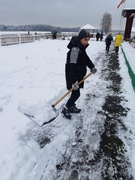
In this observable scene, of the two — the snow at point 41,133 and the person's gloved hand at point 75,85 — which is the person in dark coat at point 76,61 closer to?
the person's gloved hand at point 75,85

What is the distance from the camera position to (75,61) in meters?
3.17

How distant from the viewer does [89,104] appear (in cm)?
439

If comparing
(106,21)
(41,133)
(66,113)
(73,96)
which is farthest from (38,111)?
(106,21)

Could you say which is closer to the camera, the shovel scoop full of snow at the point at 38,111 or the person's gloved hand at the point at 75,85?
the shovel scoop full of snow at the point at 38,111

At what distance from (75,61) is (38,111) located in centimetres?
118

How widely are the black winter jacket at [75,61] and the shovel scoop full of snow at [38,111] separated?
0.77m

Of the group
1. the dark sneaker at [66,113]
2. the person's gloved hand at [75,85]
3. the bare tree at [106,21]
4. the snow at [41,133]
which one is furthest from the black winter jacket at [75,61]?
the bare tree at [106,21]

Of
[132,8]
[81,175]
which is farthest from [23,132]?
[132,8]

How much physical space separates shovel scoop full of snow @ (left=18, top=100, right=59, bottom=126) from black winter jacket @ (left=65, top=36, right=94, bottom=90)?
2.52ft

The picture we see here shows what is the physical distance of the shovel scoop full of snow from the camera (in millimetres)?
2855

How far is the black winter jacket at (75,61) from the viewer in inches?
124

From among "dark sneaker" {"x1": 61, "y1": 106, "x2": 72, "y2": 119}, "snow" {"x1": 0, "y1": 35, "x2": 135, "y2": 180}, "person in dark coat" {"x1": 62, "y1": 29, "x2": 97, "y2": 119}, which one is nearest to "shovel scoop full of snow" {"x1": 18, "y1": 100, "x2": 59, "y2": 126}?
"snow" {"x1": 0, "y1": 35, "x2": 135, "y2": 180}

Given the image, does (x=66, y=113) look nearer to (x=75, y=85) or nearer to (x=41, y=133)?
(x=75, y=85)

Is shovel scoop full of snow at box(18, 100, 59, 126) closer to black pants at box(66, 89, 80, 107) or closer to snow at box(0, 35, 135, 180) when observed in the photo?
snow at box(0, 35, 135, 180)
